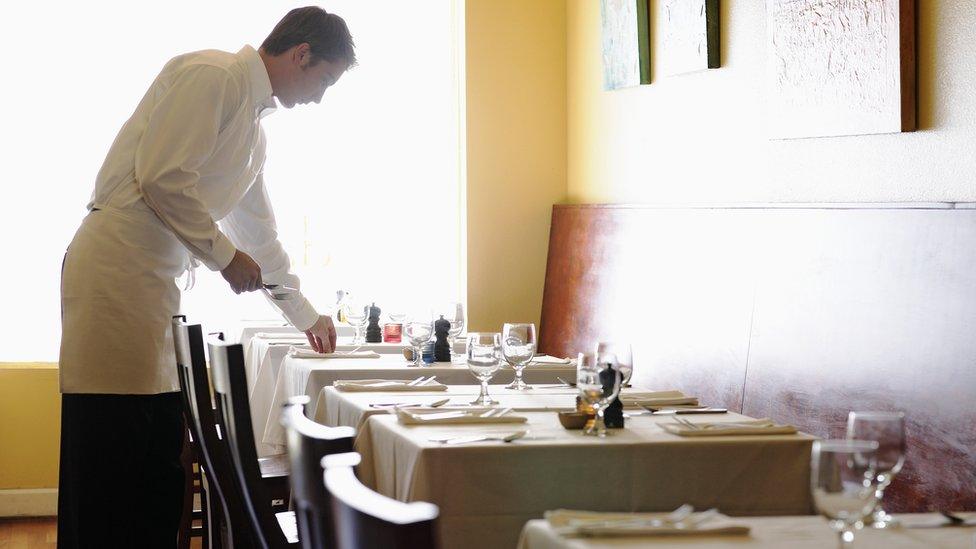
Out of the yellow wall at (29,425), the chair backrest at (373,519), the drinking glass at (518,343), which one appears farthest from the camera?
the yellow wall at (29,425)

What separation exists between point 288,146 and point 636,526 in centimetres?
458

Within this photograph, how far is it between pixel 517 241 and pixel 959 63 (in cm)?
299

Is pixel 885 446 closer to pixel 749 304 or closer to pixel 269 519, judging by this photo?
pixel 269 519

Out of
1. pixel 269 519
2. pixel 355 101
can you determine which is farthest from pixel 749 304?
pixel 355 101

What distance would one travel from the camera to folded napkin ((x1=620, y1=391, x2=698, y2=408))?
2586 mm

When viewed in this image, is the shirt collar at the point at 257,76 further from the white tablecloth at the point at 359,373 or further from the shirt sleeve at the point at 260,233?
the white tablecloth at the point at 359,373

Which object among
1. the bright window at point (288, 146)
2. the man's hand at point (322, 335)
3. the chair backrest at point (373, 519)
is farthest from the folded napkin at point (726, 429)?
the bright window at point (288, 146)

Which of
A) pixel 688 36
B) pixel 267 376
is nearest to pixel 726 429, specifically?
pixel 267 376

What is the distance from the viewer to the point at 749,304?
3.92m

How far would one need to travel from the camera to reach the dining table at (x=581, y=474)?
2.01 metres

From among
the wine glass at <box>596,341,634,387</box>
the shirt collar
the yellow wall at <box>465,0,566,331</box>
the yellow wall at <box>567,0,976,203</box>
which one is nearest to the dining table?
the wine glass at <box>596,341,634,387</box>

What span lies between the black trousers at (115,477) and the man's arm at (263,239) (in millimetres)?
831

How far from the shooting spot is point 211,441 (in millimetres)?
2270

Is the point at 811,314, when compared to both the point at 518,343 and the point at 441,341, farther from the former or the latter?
the point at 518,343
